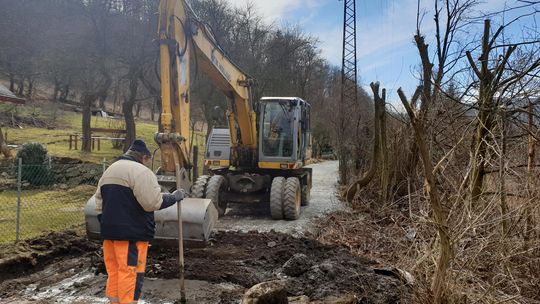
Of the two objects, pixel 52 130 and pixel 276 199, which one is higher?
pixel 52 130

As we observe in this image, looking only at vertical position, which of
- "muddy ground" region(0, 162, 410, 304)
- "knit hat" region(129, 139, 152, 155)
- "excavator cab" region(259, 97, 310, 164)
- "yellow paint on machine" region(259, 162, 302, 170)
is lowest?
"muddy ground" region(0, 162, 410, 304)

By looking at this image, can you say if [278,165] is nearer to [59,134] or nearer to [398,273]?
[398,273]

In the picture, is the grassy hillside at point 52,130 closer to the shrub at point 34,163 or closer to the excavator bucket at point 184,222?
the shrub at point 34,163

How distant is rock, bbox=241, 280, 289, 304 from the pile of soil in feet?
2.34

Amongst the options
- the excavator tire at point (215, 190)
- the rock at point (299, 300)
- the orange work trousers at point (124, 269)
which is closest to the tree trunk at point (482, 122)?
the rock at point (299, 300)

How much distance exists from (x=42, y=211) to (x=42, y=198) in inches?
81.1

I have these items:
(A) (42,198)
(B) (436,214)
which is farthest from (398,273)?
(A) (42,198)

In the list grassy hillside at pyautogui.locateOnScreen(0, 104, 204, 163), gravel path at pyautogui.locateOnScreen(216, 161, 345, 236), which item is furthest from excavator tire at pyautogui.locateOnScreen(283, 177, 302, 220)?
grassy hillside at pyautogui.locateOnScreen(0, 104, 204, 163)

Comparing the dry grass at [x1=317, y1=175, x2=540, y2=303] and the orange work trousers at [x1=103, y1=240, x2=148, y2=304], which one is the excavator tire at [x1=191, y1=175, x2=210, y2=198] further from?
the dry grass at [x1=317, y1=175, x2=540, y2=303]

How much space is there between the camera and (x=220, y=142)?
11516 millimetres

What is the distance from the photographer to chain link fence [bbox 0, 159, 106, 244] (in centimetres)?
881

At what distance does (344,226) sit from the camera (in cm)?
898

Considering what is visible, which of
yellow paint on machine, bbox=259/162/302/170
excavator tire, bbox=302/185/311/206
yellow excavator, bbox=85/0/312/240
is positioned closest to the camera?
yellow excavator, bbox=85/0/312/240

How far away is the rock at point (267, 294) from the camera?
434cm
